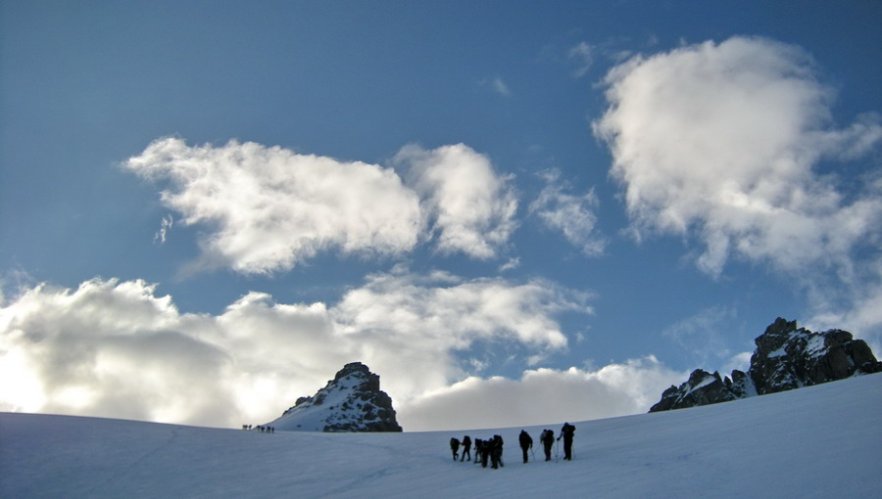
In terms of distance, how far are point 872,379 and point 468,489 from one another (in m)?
17.4

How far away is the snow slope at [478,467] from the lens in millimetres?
12703

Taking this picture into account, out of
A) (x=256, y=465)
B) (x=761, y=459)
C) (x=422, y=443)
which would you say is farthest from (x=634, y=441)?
(x=256, y=465)

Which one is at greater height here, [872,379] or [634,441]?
[872,379]

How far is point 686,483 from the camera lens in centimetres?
1310

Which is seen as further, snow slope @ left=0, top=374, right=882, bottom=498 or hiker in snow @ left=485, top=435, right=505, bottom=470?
hiker in snow @ left=485, top=435, right=505, bottom=470

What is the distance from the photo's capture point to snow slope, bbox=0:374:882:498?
12703 mm

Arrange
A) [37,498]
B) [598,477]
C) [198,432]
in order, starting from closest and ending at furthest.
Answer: [598,477] → [37,498] → [198,432]

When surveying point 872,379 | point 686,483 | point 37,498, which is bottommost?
point 686,483

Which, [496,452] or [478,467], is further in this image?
[478,467]

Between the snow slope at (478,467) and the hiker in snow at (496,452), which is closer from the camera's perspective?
the snow slope at (478,467)

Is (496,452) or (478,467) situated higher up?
(496,452)

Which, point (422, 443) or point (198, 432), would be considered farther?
point (198, 432)

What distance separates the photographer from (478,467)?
2248cm

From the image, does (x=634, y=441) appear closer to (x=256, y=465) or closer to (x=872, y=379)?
(x=872, y=379)
